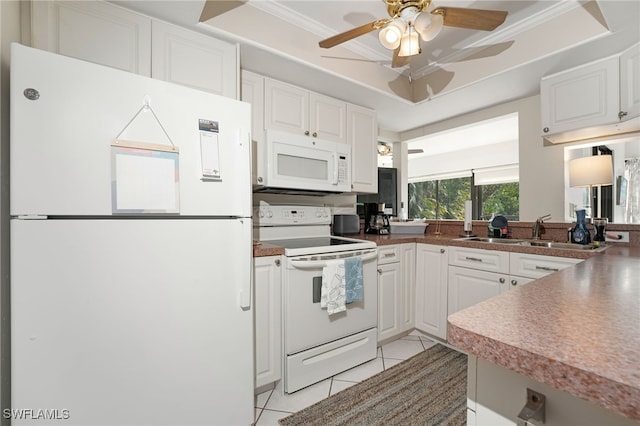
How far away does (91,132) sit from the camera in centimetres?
103

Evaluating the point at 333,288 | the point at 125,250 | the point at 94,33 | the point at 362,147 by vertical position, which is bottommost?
the point at 333,288

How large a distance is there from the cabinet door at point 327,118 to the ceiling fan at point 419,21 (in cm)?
71

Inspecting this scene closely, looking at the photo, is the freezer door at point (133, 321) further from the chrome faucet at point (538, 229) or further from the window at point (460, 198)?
the window at point (460, 198)

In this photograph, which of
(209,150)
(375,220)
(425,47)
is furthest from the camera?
(375,220)

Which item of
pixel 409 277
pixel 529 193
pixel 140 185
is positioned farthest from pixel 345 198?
pixel 140 185

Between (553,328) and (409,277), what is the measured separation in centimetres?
201

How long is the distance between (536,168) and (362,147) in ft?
5.14

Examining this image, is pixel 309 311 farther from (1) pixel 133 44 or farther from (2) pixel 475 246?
(1) pixel 133 44

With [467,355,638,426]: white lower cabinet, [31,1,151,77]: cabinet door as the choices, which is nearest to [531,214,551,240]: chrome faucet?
[467,355,638,426]: white lower cabinet

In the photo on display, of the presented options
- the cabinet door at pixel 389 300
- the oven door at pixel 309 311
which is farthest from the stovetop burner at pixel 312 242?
the cabinet door at pixel 389 300

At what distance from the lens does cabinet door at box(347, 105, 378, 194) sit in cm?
255

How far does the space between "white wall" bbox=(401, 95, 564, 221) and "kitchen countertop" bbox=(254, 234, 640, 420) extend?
6.60 ft

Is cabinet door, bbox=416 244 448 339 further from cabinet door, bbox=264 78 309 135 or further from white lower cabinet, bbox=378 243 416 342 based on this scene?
cabinet door, bbox=264 78 309 135

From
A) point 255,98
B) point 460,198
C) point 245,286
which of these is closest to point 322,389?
point 245,286
